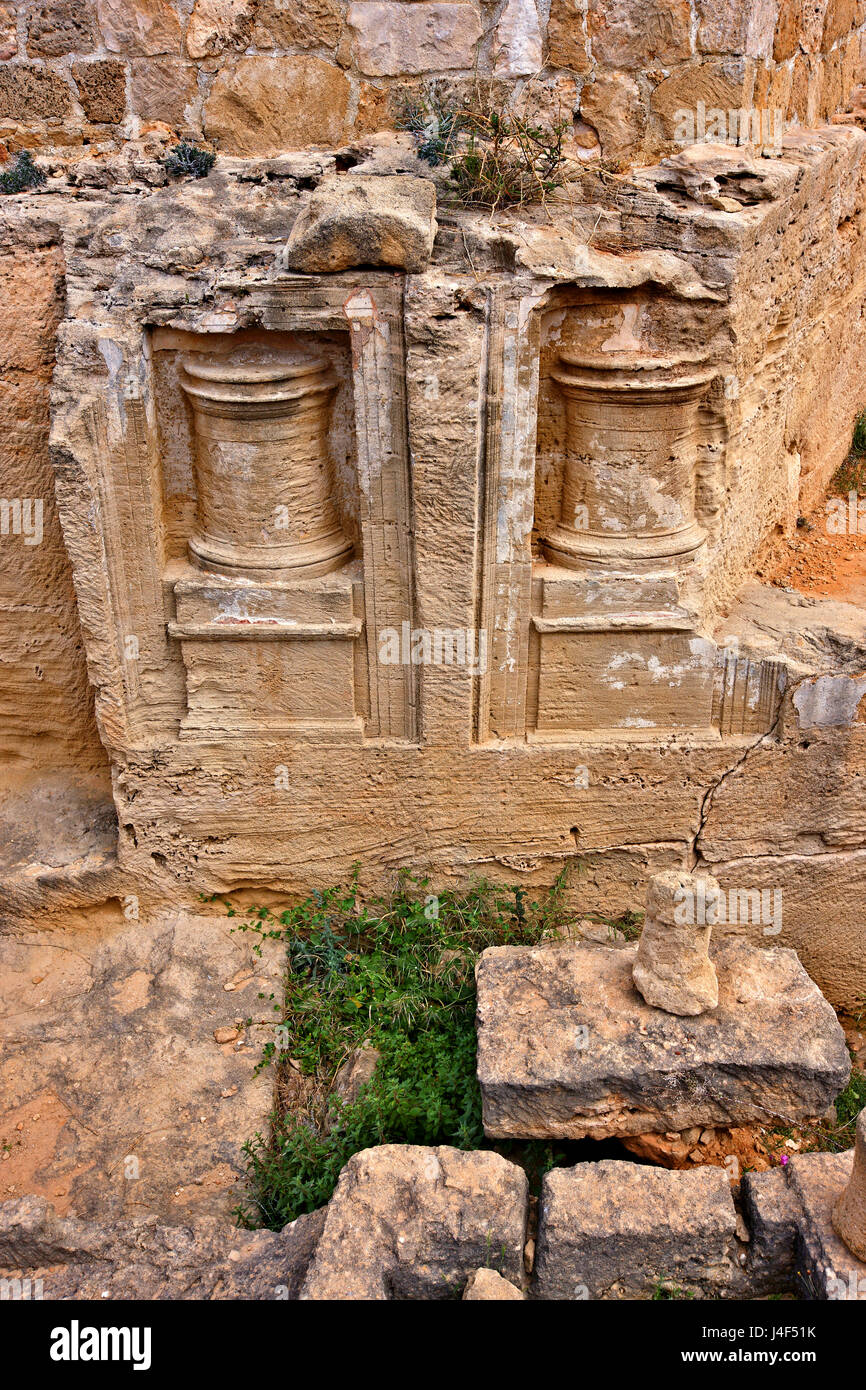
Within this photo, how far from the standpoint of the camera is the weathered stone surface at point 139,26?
5.23 m

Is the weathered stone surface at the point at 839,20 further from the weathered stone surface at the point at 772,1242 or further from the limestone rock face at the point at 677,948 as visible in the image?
the weathered stone surface at the point at 772,1242

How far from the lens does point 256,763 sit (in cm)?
556

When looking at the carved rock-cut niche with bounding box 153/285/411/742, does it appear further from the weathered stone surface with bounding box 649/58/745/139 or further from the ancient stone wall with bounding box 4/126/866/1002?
the weathered stone surface with bounding box 649/58/745/139

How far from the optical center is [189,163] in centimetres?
524

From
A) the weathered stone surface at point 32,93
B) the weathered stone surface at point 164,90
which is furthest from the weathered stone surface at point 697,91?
the weathered stone surface at point 32,93

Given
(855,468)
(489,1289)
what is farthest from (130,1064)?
(855,468)

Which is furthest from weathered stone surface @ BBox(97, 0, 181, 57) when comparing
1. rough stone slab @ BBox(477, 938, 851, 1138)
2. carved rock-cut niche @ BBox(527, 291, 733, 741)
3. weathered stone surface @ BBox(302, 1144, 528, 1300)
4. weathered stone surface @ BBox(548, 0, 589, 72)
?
weathered stone surface @ BBox(302, 1144, 528, 1300)

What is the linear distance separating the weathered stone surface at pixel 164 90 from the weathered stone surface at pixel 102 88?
61mm

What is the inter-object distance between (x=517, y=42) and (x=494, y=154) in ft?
1.95

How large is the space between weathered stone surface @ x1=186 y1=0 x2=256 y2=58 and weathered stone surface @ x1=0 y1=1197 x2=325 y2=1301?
16.1ft

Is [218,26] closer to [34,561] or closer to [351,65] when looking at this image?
[351,65]

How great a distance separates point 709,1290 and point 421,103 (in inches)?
200

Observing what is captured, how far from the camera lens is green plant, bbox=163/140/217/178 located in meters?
5.24

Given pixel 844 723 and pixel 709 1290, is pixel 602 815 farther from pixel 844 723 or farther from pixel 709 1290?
pixel 709 1290
